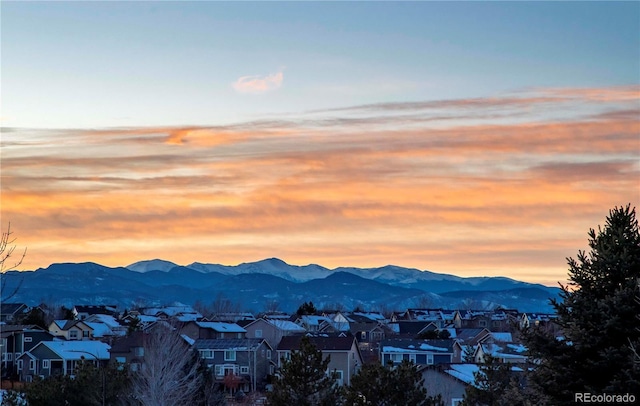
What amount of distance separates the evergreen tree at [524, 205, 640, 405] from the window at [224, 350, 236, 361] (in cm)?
5997

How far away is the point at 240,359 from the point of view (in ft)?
254

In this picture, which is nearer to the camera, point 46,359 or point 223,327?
point 46,359

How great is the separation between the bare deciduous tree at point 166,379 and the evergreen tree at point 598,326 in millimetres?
27380

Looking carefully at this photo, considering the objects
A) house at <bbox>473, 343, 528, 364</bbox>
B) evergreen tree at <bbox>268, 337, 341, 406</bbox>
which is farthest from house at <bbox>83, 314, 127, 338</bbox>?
evergreen tree at <bbox>268, 337, 341, 406</bbox>

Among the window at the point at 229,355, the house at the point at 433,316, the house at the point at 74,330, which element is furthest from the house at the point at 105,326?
the house at the point at 433,316

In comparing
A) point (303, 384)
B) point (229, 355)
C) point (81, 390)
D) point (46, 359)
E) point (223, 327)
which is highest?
point (223, 327)

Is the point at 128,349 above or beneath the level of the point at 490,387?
beneath

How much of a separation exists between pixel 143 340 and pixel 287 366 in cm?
3892

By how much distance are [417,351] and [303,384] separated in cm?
3832

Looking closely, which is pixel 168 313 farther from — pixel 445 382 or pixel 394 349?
pixel 445 382

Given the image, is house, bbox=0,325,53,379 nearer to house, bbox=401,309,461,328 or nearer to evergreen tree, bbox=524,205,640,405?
evergreen tree, bbox=524,205,640,405

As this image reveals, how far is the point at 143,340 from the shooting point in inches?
2953

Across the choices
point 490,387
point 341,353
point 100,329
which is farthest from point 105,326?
point 490,387

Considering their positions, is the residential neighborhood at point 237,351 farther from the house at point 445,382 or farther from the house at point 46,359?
the house at point 445,382
